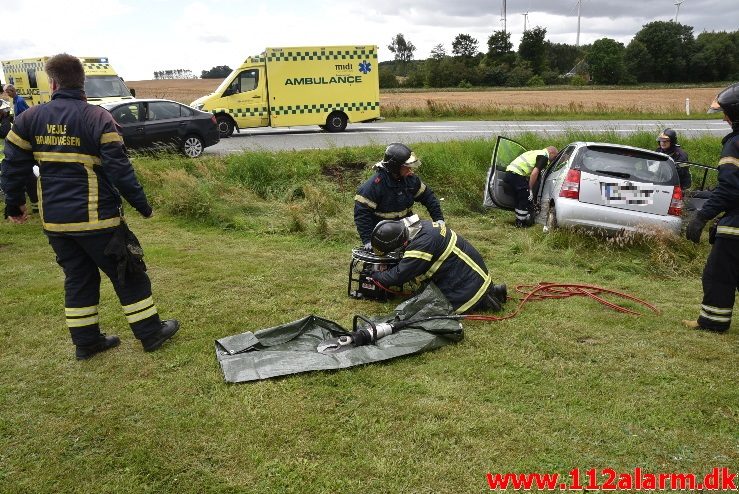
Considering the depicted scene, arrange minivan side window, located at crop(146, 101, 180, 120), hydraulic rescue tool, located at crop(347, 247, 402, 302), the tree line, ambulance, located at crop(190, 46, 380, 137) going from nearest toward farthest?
hydraulic rescue tool, located at crop(347, 247, 402, 302) → minivan side window, located at crop(146, 101, 180, 120) → ambulance, located at crop(190, 46, 380, 137) → the tree line

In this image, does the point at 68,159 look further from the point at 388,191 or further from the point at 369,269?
the point at 388,191

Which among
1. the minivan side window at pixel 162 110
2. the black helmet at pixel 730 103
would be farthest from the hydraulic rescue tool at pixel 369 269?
the minivan side window at pixel 162 110

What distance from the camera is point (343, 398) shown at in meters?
3.43

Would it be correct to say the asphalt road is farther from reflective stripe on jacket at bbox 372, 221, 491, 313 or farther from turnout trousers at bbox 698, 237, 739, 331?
turnout trousers at bbox 698, 237, 739, 331

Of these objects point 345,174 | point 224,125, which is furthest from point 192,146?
point 224,125

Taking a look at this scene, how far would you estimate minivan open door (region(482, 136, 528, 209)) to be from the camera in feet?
28.8

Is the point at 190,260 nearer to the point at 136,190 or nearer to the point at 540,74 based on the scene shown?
the point at 136,190

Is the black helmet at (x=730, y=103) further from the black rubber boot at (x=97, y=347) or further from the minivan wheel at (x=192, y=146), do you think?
the minivan wheel at (x=192, y=146)

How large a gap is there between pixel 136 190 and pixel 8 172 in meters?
0.82

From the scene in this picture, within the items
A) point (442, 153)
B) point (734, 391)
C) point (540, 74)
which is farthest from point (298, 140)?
point (540, 74)

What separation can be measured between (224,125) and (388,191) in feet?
41.1

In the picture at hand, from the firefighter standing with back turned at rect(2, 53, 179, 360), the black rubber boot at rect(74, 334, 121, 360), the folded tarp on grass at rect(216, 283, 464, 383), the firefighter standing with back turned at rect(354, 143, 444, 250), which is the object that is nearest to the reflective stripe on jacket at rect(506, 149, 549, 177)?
the firefighter standing with back turned at rect(354, 143, 444, 250)

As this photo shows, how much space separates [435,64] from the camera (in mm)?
50688

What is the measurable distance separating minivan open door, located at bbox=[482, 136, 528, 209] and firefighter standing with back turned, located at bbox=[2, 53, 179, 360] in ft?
19.9
